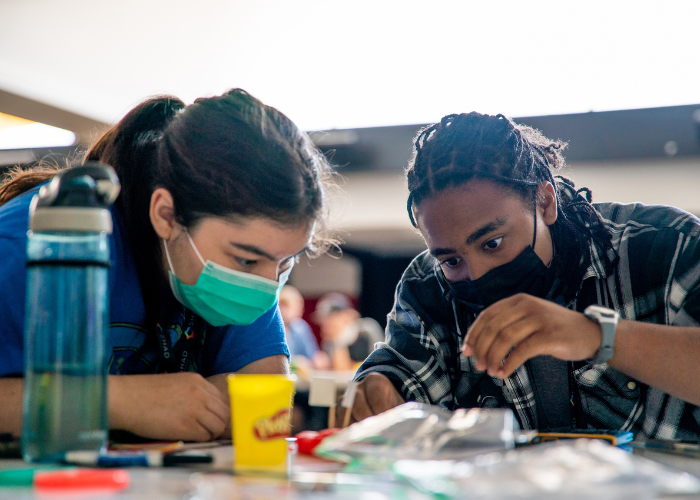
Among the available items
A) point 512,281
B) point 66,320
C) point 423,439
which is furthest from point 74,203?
point 512,281

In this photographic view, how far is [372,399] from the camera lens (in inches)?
47.3

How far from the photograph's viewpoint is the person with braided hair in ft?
4.16

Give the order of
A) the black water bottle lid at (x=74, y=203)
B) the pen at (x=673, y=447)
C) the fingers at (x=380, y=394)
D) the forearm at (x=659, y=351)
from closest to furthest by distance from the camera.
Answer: the black water bottle lid at (x=74, y=203) < the pen at (x=673, y=447) < the forearm at (x=659, y=351) < the fingers at (x=380, y=394)

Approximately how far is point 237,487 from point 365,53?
3241mm

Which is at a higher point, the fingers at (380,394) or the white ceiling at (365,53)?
the white ceiling at (365,53)

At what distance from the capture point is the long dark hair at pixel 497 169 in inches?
52.4

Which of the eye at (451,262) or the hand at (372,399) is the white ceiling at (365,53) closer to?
the eye at (451,262)

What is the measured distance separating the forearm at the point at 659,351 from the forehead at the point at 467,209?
0.35 m

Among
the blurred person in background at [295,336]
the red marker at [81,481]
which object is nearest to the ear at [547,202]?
the red marker at [81,481]

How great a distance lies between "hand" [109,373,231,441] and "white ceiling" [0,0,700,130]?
2272mm

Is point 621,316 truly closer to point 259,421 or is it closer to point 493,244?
point 493,244

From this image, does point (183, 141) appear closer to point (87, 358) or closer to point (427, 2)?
point (87, 358)

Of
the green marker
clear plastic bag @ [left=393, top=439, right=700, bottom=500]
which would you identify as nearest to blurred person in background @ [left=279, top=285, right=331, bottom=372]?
the green marker

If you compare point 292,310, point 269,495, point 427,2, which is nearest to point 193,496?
point 269,495
